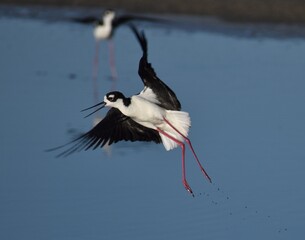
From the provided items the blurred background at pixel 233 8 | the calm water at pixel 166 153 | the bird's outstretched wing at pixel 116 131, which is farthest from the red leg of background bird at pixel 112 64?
the bird's outstretched wing at pixel 116 131

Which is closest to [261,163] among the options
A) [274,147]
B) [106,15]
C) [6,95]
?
[274,147]

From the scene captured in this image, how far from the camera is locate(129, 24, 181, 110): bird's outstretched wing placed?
5.68 metres

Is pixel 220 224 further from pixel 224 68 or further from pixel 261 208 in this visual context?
pixel 224 68

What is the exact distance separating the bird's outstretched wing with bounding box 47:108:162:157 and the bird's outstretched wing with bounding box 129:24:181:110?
216mm

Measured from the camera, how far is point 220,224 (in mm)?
5395

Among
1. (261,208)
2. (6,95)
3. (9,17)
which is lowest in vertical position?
(261,208)

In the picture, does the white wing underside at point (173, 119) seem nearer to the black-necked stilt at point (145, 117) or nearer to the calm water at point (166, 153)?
the black-necked stilt at point (145, 117)

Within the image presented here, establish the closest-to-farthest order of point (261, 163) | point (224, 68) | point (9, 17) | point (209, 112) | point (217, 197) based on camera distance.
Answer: point (217, 197) < point (261, 163) < point (209, 112) < point (224, 68) < point (9, 17)

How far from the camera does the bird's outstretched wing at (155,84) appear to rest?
18.6 ft

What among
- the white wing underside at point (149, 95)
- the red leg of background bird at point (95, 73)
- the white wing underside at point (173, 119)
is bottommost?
the white wing underside at point (173, 119)

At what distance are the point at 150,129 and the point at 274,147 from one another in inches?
50.8

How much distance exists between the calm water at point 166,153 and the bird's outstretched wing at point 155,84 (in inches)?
22.5

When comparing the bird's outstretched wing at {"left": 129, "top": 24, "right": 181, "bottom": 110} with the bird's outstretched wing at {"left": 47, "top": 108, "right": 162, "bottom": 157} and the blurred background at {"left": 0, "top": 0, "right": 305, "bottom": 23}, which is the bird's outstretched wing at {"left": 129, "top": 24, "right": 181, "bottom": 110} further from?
the blurred background at {"left": 0, "top": 0, "right": 305, "bottom": 23}

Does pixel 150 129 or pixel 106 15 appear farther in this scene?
pixel 106 15
